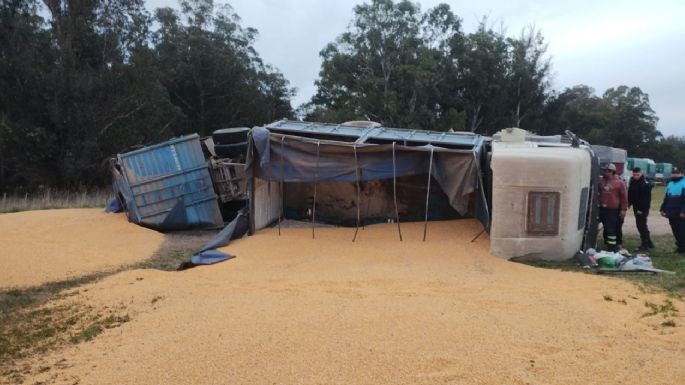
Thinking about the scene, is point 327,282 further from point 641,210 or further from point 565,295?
point 641,210

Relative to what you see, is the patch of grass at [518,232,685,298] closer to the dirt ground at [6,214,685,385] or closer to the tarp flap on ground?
the dirt ground at [6,214,685,385]

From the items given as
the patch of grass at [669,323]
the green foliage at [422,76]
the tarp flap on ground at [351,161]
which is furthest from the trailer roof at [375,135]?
the green foliage at [422,76]

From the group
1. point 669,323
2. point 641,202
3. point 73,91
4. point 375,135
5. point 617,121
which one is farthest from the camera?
point 617,121

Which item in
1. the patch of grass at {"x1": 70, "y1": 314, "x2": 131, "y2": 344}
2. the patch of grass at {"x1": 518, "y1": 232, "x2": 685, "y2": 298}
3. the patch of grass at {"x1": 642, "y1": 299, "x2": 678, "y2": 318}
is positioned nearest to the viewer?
the patch of grass at {"x1": 70, "y1": 314, "x2": 131, "y2": 344}

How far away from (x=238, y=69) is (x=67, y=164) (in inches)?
543

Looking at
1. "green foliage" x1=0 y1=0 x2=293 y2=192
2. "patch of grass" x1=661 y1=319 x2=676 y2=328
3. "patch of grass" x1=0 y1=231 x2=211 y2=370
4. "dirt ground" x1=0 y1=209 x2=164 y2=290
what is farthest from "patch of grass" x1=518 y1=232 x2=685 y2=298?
"green foliage" x1=0 y1=0 x2=293 y2=192

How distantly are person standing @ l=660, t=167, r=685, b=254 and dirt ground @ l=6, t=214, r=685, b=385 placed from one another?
2974 mm

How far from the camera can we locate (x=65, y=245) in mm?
9688

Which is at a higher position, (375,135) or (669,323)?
(375,135)

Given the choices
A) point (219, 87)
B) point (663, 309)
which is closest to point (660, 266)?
point (663, 309)

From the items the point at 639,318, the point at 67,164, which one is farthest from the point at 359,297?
the point at 67,164

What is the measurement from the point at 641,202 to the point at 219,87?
27932 millimetres

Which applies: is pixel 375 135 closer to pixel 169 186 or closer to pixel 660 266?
pixel 169 186

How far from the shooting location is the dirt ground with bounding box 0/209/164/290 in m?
7.89
